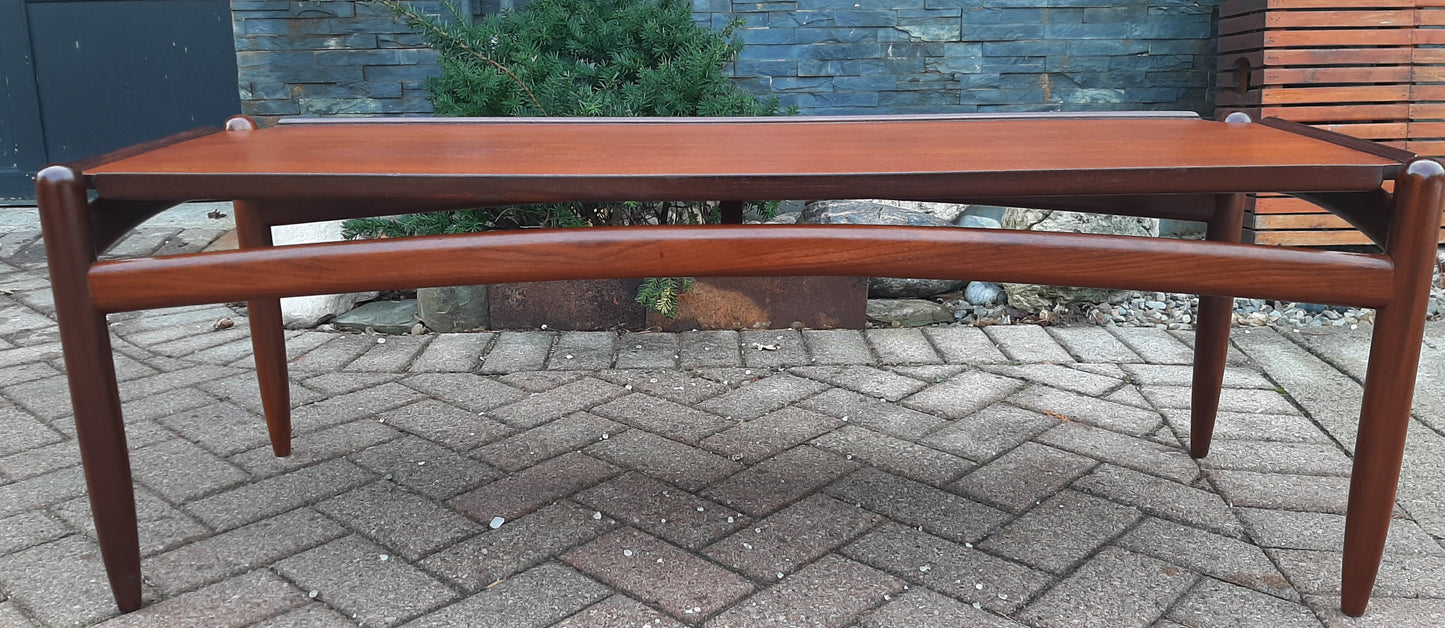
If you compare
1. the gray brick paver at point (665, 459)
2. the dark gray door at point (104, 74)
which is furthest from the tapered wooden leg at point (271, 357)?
the dark gray door at point (104, 74)

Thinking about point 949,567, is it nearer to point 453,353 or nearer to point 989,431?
point 989,431

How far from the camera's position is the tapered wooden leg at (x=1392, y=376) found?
1.38 meters

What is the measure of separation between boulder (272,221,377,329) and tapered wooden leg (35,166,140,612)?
5.70 ft

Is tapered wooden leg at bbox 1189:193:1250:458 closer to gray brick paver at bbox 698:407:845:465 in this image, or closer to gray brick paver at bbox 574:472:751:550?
gray brick paver at bbox 698:407:845:465

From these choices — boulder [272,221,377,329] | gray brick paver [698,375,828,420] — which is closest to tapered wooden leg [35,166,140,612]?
gray brick paver [698,375,828,420]

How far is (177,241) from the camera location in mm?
4367

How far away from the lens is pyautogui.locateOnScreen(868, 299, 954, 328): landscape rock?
3410 mm

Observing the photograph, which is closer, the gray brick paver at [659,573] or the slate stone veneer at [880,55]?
the gray brick paver at [659,573]

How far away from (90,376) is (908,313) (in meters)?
2.46

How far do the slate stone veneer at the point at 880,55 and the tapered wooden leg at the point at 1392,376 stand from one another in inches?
109

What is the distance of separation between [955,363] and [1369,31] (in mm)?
2071

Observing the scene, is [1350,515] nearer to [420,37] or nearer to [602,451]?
[602,451]

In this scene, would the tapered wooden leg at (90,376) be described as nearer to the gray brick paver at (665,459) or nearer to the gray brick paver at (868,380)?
the gray brick paver at (665,459)

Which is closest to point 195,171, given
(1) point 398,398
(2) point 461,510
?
(2) point 461,510
